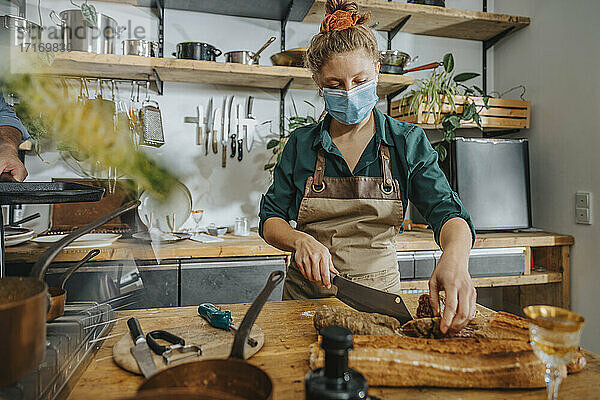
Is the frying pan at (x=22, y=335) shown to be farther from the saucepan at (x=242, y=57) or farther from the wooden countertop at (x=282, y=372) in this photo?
the saucepan at (x=242, y=57)

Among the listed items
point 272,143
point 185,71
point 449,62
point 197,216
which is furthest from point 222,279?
point 449,62

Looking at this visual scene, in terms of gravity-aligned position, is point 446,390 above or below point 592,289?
above

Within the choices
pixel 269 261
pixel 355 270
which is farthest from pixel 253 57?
pixel 355 270

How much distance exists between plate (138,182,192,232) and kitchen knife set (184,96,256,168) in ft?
1.03

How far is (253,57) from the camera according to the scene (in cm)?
242

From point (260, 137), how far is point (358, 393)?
237 cm

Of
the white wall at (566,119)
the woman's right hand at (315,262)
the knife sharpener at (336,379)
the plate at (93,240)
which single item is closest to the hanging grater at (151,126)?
the plate at (93,240)

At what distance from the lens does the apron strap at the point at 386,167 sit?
140cm

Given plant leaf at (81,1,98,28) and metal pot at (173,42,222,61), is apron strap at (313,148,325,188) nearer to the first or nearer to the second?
metal pot at (173,42,222,61)

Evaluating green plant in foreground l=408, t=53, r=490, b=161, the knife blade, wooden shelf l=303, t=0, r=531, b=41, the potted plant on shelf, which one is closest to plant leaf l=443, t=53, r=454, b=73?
the potted plant on shelf

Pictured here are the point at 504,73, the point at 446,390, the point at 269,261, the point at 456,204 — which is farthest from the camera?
the point at 504,73

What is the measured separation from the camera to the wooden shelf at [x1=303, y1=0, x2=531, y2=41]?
2.57 metres

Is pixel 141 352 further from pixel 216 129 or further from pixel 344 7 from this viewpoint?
pixel 216 129

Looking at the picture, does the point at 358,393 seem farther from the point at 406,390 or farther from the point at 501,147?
the point at 501,147
